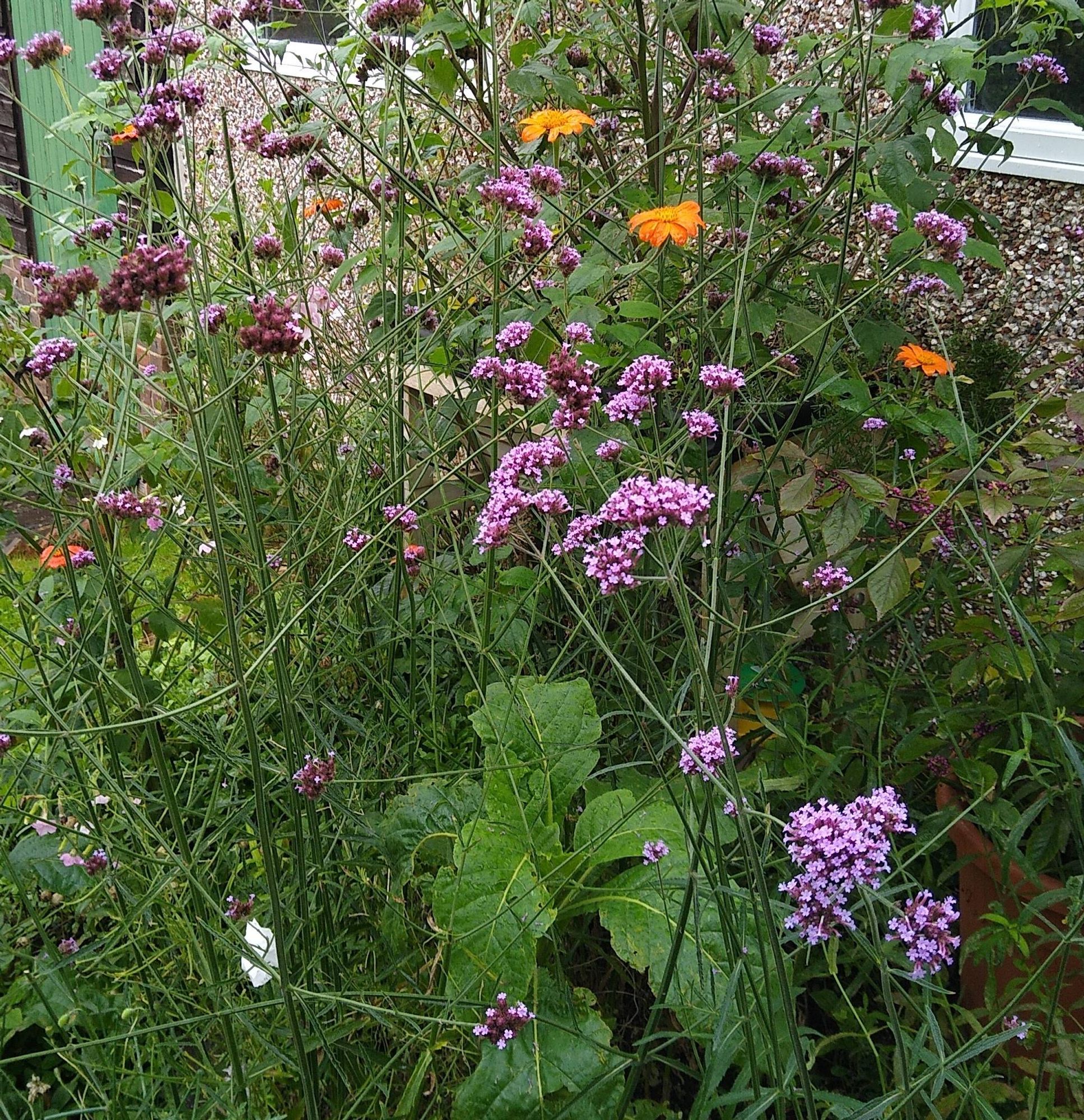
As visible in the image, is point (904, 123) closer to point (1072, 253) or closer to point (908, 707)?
point (1072, 253)

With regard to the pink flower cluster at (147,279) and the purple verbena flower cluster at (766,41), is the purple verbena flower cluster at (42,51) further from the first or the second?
the purple verbena flower cluster at (766,41)

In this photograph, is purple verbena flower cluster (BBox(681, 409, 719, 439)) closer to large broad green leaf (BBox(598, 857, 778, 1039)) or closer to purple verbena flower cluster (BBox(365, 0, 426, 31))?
large broad green leaf (BBox(598, 857, 778, 1039))

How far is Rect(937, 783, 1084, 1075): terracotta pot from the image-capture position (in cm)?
158

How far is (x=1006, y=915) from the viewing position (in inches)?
68.5

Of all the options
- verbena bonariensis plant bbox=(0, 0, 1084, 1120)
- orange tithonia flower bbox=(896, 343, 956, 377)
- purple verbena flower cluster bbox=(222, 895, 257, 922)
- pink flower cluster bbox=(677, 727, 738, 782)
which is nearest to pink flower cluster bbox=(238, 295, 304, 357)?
verbena bonariensis plant bbox=(0, 0, 1084, 1120)

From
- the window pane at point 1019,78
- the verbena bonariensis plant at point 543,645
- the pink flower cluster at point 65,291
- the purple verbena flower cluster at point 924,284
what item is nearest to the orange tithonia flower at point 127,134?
the verbena bonariensis plant at point 543,645

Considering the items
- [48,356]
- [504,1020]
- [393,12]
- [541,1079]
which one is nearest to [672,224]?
[393,12]

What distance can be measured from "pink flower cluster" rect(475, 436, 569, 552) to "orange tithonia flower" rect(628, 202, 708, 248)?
1.51 feet

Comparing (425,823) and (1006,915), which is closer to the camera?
(425,823)

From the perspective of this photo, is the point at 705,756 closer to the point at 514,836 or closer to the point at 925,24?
the point at 514,836

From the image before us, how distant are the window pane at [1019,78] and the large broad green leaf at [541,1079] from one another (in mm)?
2443

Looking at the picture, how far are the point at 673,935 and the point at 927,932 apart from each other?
58 cm

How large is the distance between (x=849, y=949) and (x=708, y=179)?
70.8 inches

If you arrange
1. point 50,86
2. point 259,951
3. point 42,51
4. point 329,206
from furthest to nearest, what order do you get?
point 50,86 < point 329,206 < point 42,51 < point 259,951
